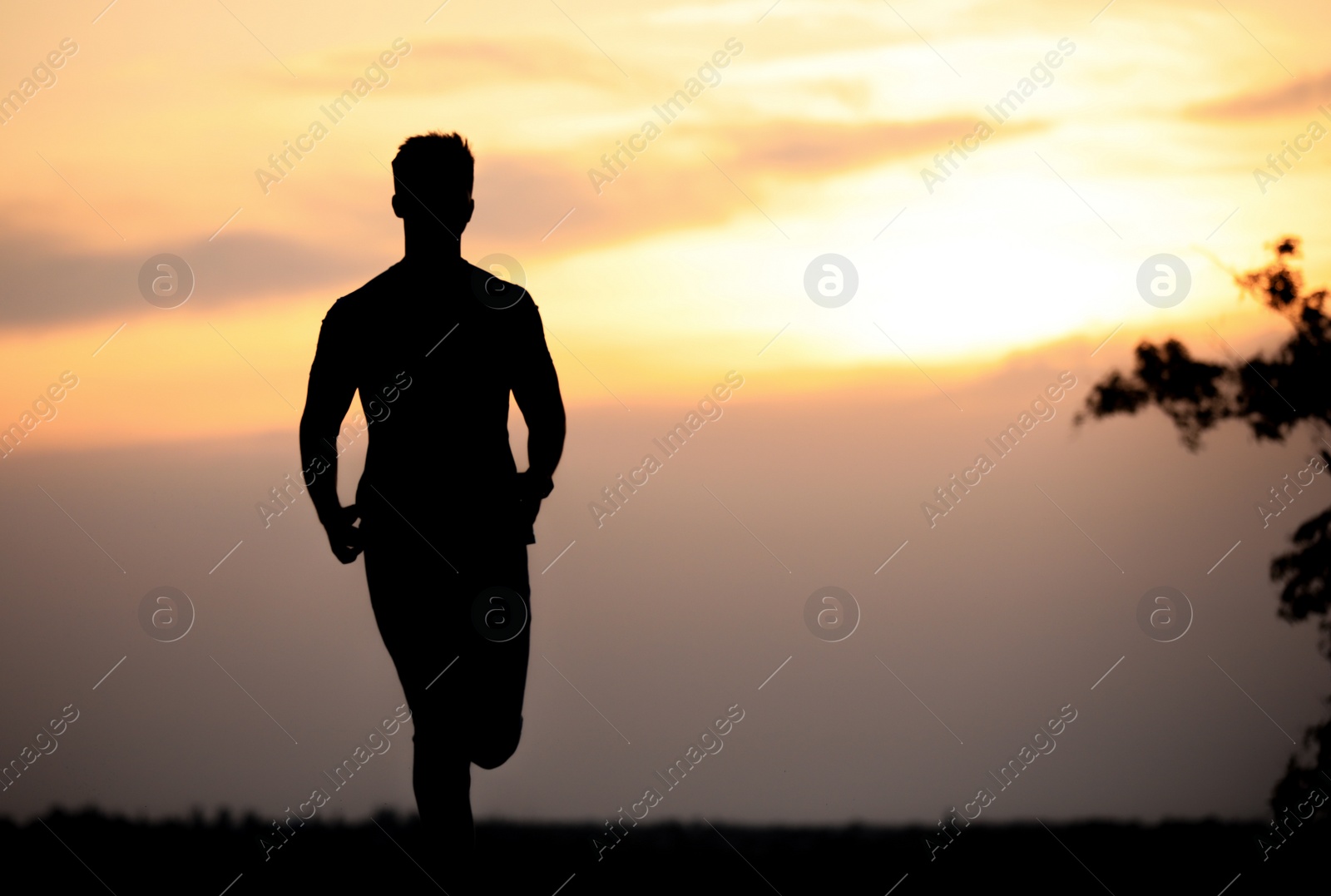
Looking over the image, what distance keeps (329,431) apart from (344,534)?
1.53 feet

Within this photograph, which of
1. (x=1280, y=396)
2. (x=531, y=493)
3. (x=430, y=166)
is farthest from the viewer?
(x=1280, y=396)

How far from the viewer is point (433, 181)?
206 inches

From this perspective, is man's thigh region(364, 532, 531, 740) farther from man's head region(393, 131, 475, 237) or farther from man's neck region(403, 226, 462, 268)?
man's head region(393, 131, 475, 237)

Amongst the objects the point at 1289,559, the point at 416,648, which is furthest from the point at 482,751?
the point at 1289,559

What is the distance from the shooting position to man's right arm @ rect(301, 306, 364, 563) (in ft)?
17.3

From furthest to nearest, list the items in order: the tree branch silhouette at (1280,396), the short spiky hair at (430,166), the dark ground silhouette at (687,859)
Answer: the tree branch silhouette at (1280,396), the dark ground silhouette at (687,859), the short spiky hair at (430,166)

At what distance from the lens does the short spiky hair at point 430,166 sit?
17.1ft

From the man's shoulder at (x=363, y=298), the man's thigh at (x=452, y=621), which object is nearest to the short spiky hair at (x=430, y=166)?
the man's shoulder at (x=363, y=298)

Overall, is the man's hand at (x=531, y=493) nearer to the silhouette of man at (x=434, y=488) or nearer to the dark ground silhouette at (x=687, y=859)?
the silhouette of man at (x=434, y=488)

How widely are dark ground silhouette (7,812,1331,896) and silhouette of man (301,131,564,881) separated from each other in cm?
86

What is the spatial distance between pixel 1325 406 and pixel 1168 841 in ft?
26.2

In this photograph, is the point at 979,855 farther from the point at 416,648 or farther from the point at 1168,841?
the point at 416,648

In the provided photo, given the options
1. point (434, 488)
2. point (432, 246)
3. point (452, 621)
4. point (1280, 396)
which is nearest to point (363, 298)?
point (432, 246)

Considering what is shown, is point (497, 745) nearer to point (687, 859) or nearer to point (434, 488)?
point (434, 488)
